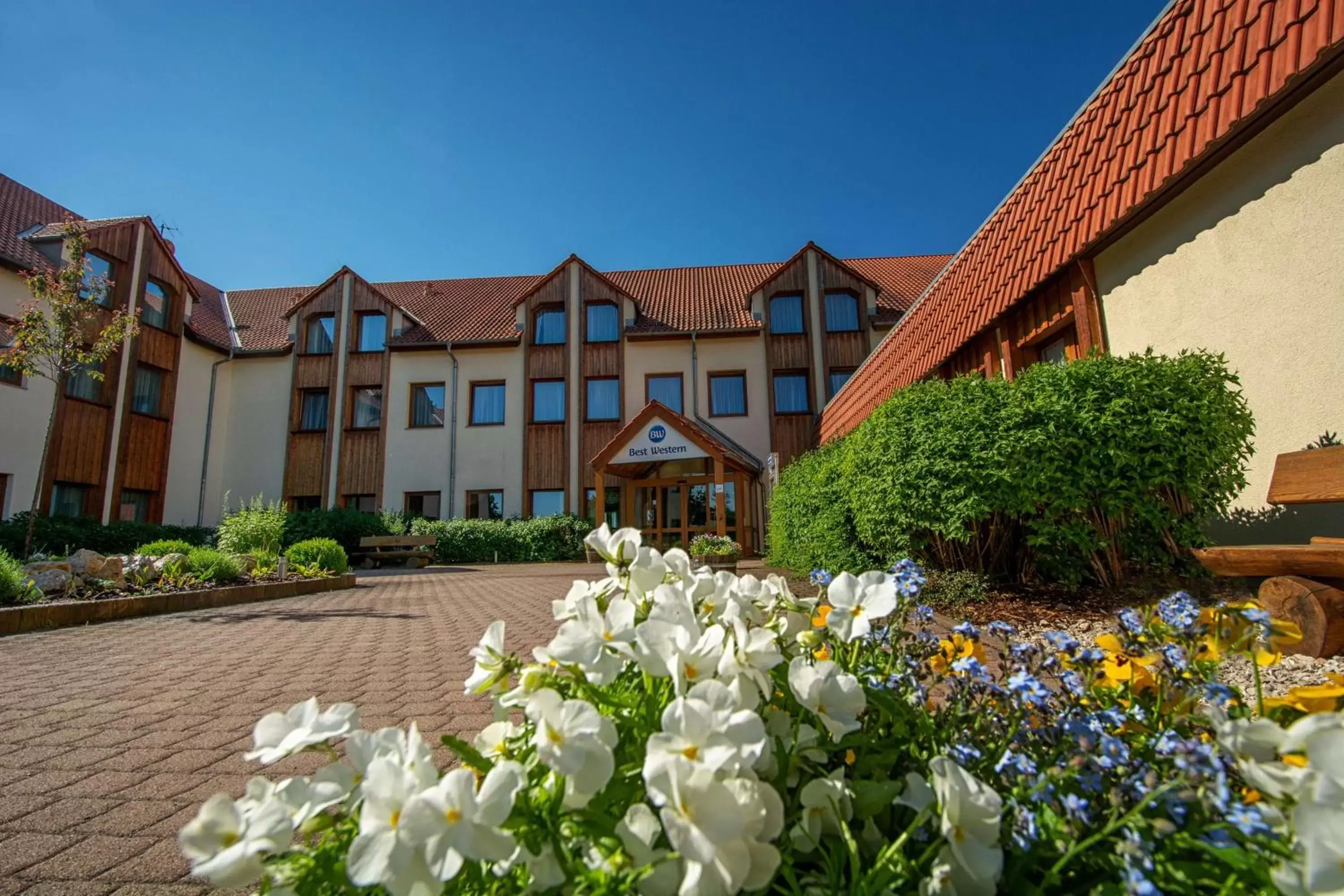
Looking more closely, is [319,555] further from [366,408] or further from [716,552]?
[366,408]

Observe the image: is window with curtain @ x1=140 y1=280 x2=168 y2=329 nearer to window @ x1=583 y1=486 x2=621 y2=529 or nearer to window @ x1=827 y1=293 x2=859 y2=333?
window @ x1=583 y1=486 x2=621 y2=529

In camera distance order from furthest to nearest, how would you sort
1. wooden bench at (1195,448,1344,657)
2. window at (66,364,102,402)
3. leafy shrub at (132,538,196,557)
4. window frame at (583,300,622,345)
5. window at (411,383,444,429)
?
window at (411,383,444,429) < window frame at (583,300,622,345) < window at (66,364,102,402) < leafy shrub at (132,538,196,557) < wooden bench at (1195,448,1344,657)

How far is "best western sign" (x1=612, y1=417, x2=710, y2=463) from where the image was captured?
56.1 ft

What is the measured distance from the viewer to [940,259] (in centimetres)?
2767

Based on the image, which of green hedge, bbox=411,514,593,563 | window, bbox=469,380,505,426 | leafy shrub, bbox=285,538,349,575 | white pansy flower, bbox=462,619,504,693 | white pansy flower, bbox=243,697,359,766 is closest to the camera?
white pansy flower, bbox=243,697,359,766

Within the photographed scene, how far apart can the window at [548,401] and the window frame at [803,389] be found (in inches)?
277

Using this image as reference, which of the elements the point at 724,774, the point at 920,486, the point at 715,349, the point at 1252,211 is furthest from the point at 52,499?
the point at 1252,211

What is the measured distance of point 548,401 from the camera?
73.7 feet

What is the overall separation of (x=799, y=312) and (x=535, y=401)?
942cm

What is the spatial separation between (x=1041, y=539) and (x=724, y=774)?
5.20 m

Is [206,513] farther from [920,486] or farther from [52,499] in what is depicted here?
[920,486]

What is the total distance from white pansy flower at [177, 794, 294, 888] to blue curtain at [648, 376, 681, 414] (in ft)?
69.7

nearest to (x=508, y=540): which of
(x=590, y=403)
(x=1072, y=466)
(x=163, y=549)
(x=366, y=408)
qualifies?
(x=590, y=403)

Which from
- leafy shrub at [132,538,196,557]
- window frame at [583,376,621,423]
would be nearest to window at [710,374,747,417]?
window frame at [583,376,621,423]
